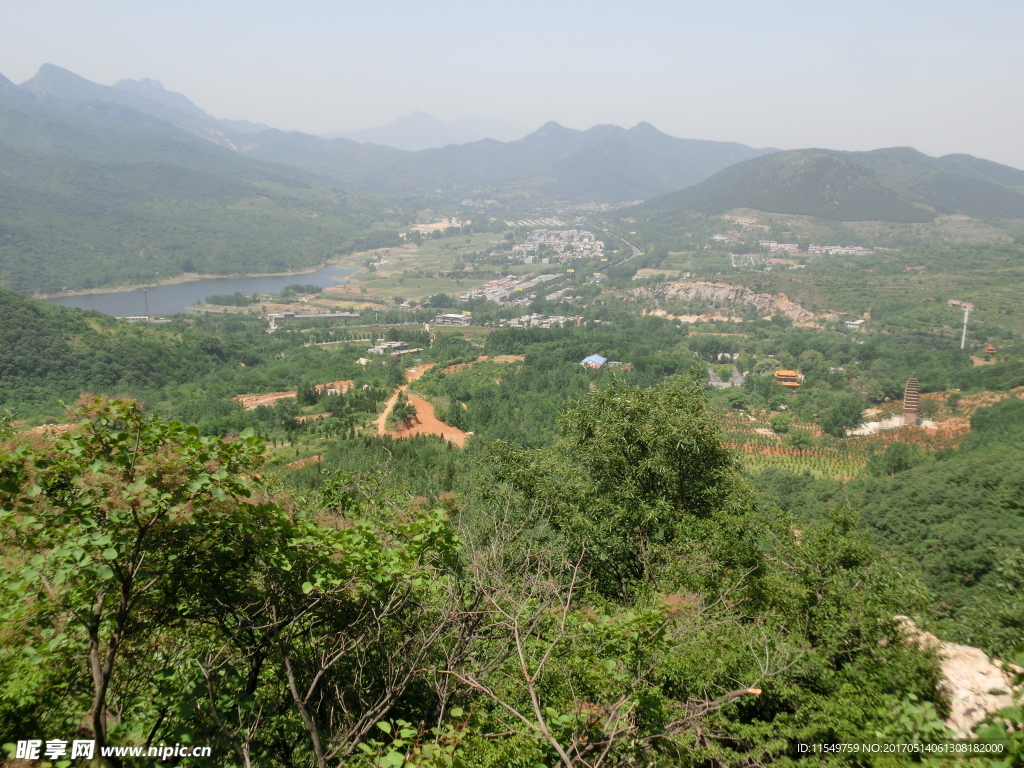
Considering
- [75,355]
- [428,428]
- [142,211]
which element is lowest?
[428,428]

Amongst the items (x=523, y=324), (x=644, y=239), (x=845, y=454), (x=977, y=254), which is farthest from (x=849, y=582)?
(x=644, y=239)

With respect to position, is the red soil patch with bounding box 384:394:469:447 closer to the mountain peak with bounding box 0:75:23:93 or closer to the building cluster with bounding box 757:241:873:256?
the building cluster with bounding box 757:241:873:256

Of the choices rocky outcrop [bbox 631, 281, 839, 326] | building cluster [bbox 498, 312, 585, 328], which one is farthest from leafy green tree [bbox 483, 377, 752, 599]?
rocky outcrop [bbox 631, 281, 839, 326]

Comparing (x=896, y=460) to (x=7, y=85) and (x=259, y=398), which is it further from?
(x=7, y=85)

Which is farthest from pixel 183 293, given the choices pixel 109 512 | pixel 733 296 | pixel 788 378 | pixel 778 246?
pixel 778 246

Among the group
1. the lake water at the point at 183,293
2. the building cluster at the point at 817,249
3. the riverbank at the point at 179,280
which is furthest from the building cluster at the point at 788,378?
the riverbank at the point at 179,280

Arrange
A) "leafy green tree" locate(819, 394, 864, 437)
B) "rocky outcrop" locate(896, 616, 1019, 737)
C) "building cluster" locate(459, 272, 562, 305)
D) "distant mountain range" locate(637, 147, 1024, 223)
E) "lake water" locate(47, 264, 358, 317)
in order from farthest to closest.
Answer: "distant mountain range" locate(637, 147, 1024, 223) < "building cluster" locate(459, 272, 562, 305) < "lake water" locate(47, 264, 358, 317) < "leafy green tree" locate(819, 394, 864, 437) < "rocky outcrop" locate(896, 616, 1019, 737)
